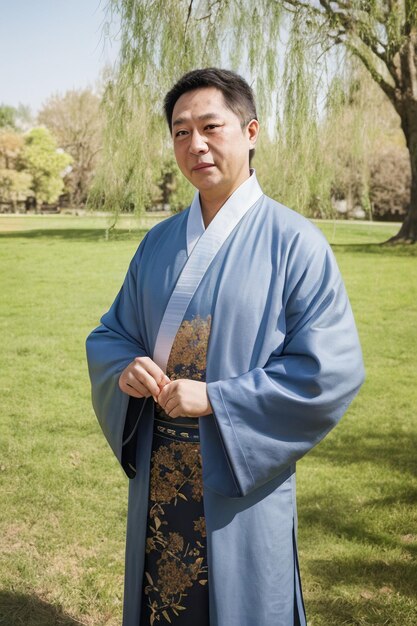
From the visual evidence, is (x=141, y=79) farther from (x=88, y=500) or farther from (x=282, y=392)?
(x=282, y=392)

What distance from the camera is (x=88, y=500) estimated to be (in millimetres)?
3297

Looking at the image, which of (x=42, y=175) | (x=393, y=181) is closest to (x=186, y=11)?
(x=42, y=175)

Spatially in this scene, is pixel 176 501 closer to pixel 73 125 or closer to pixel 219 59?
pixel 219 59

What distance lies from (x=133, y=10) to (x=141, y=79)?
1.09 ft

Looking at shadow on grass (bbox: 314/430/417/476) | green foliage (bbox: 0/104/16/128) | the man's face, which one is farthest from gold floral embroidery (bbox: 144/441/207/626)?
green foliage (bbox: 0/104/16/128)

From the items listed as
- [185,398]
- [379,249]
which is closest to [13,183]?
[379,249]

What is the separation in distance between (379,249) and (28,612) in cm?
974

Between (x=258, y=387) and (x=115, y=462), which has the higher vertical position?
(x=258, y=387)

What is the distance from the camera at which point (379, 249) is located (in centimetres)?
1127

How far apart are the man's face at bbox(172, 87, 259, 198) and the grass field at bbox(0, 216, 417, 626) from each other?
1565 millimetres

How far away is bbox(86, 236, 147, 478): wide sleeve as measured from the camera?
5.10 ft

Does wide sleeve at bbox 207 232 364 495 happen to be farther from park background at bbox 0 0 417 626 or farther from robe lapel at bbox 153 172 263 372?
park background at bbox 0 0 417 626

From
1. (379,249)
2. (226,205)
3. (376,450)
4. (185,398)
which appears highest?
(226,205)

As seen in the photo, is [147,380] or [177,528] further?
[177,528]
